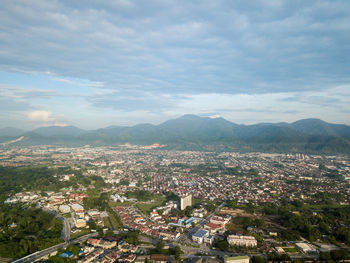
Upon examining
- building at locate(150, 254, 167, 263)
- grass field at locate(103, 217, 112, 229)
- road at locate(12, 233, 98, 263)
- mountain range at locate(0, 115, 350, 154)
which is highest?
mountain range at locate(0, 115, 350, 154)

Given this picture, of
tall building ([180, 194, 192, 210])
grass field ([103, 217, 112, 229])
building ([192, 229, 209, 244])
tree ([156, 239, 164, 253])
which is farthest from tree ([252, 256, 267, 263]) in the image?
grass field ([103, 217, 112, 229])

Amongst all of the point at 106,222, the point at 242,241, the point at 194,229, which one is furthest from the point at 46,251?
the point at 242,241

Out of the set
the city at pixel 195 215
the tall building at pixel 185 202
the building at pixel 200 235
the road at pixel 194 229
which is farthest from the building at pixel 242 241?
the tall building at pixel 185 202

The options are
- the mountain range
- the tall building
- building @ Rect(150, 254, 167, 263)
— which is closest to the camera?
building @ Rect(150, 254, 167, 263)

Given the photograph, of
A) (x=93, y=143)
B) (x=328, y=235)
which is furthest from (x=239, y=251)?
(x=93, y=143)

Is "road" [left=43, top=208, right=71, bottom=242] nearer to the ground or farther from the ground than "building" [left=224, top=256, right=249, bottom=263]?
nearer to the ground

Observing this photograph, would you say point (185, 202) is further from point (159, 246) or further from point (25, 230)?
point (25, 230)

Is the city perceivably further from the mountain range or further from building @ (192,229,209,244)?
the mountain range
